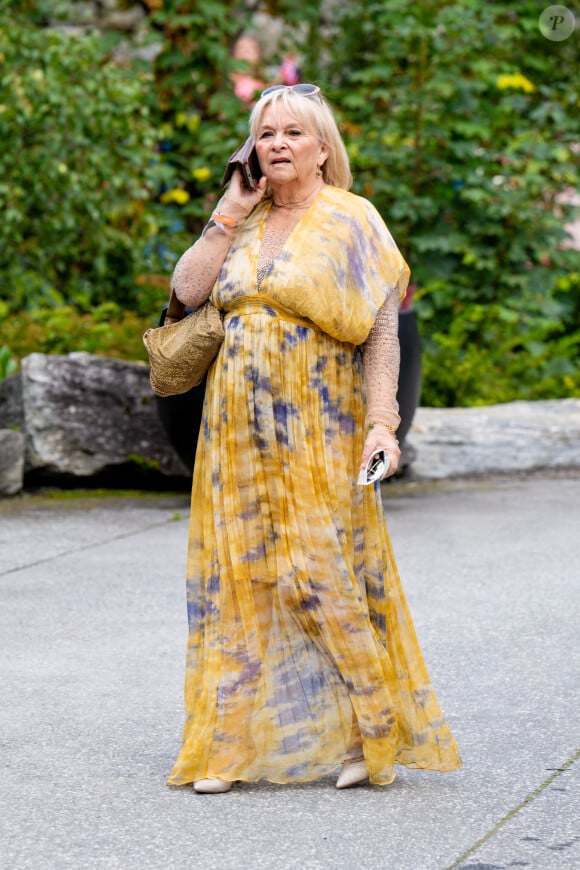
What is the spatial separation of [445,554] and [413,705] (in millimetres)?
2906

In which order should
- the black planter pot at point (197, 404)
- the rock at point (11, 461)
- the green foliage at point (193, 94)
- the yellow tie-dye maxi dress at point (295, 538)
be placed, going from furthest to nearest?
1. the green foliage at point (193, 94)
2. the rock at point (11, 461)
3. the black planter pot at point (197, 404)
4. the yellow tie-dye maxi dress at point (295, 538)

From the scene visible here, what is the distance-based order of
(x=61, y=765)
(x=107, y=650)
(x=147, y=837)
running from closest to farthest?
(x=147, y=837), (x=61, y=765), (x=107, y=650)

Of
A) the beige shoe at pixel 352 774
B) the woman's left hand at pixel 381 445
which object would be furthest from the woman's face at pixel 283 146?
the beige shoe at pixel 352 774

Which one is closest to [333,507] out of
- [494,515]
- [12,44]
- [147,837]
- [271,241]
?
[271,241]

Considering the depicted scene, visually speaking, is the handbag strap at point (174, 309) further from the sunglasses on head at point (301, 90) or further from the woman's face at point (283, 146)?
the sunglasses on head at point (301, 90)

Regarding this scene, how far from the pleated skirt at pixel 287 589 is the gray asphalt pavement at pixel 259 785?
0.11 m

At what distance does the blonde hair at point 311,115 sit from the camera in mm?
3375

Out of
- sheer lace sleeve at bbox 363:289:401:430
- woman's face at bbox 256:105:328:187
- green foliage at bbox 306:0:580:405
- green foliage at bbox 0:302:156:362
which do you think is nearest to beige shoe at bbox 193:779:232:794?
sheer lace sleeve at bbox 363:289:401:430

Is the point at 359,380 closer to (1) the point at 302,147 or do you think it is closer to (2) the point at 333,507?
(2) the point at 333,507

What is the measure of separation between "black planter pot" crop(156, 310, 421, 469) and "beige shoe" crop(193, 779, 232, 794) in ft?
11.6

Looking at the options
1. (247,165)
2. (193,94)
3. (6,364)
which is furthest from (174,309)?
(193,94)

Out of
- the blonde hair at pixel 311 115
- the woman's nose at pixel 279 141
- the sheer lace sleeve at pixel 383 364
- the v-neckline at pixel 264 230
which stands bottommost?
the sheer lace sleeve at pixel 383 364

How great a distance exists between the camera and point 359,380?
11.5ft

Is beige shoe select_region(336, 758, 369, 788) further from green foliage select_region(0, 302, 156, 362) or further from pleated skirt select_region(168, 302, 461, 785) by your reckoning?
green foliage select_region(0, 302, 156, 362)
